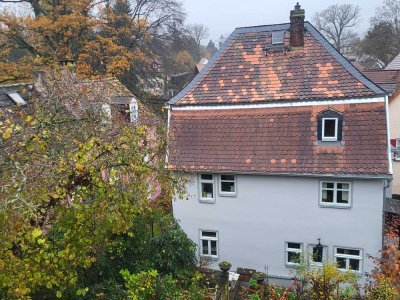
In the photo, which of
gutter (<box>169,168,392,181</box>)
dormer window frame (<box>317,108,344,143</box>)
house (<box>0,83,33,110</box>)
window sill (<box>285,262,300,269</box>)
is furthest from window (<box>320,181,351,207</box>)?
house (<box>0,83,33,110</box>)

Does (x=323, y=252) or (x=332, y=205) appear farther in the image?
(x=323, y=252)

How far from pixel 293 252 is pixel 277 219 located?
145 centimetres

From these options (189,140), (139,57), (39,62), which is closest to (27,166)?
(189,140)

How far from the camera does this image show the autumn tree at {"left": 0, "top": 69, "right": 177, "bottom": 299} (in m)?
5.50

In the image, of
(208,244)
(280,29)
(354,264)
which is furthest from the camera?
(280,29)

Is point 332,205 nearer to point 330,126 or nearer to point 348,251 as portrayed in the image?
point 348,251

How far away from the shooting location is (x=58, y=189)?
18.7ft

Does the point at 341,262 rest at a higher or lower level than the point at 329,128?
lower

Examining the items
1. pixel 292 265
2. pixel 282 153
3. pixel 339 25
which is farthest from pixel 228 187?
pixel 339 25

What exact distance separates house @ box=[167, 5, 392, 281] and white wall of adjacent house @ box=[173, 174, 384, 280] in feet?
0.12

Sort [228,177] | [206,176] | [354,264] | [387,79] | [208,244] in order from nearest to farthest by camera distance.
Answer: [354,264] < [228,177] < [206,176] < [208,244] < [387,79]

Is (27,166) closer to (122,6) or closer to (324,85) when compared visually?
(324,85)

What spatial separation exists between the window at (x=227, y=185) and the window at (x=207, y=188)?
372 millimetres

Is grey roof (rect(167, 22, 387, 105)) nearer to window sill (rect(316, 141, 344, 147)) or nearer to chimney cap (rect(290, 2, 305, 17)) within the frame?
chimney cap (rect(290, 2, 305, 17))
